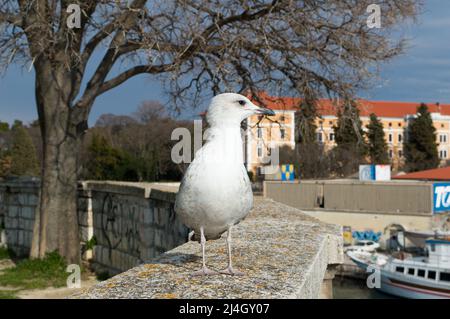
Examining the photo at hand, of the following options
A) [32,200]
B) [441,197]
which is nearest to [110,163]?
[441,197]

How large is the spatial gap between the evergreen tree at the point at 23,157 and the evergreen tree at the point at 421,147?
4793cm

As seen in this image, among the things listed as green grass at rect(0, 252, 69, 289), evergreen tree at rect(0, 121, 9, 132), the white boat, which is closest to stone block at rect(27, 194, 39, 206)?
green grass at rect(0, 252, 69, 289)

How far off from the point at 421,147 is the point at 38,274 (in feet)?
246

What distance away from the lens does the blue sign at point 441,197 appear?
35.8 meters

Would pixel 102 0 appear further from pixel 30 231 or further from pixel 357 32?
pixel 30 231

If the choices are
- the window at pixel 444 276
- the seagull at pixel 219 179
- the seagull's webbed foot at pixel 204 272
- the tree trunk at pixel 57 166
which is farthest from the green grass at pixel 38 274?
the window at pixel 444 276

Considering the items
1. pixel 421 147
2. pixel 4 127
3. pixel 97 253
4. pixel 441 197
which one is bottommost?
pixel 97 253

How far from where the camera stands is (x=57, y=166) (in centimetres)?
1192

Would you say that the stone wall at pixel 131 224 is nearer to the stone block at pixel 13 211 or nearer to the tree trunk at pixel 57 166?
the tree trunk at pixel 57 166

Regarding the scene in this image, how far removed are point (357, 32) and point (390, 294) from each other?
28.0 m

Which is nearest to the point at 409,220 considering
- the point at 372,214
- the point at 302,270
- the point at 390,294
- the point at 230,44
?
the point at 372,214

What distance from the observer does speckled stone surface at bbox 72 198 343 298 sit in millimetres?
3529

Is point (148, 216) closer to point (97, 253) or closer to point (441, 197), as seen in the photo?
point (97, 253)

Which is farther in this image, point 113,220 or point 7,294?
point 113,220
